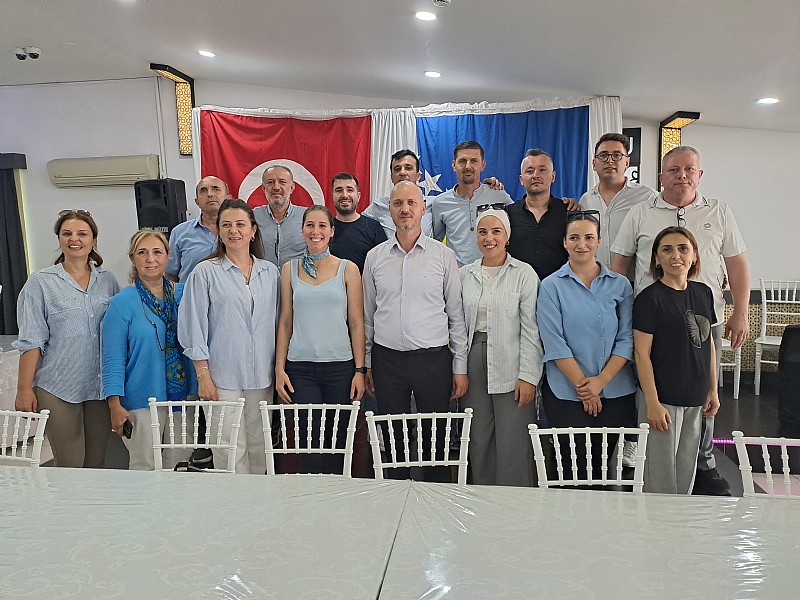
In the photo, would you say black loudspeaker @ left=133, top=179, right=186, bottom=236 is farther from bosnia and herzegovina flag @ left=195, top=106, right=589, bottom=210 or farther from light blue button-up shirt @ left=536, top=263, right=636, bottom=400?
light blue button-up shirt @ left=536, top=263, right=636, bottom=400

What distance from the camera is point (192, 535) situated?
131cm

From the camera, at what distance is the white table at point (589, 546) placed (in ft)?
3.55

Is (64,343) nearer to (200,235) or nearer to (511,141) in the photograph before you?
(200,235)

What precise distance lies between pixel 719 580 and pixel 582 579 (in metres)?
0.27

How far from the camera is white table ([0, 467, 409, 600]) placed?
110cm

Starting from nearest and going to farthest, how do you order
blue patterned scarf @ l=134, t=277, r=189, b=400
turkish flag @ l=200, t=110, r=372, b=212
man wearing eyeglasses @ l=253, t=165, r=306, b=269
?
blue patterned scarf @ l=134, t=277, r=189, b=400
man wearing eyeglasses @ l=253, t=165, r=306, b=269
turkish flag @ l=200, t=110, r=372, b=212

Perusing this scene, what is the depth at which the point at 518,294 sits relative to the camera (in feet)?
8.33

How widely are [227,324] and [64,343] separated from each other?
29.1 inches

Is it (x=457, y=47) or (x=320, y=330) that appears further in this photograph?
(x=457, y=47)

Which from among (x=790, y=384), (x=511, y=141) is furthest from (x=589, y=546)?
(x=511, y=141)

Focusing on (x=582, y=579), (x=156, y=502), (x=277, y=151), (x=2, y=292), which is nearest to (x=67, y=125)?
(x=2, y=292)

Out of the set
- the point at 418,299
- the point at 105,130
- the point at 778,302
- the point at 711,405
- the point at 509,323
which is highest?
the point at 105,130

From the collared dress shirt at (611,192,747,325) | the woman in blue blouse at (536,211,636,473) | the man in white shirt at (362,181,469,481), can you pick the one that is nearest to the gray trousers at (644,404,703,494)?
the woman in blue blouse at (536,211,636,473)

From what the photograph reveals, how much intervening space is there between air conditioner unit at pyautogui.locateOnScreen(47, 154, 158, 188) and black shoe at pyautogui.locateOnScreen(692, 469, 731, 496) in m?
5.52
